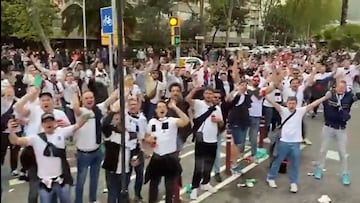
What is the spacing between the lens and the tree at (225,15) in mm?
48806

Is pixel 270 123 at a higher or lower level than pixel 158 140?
lower

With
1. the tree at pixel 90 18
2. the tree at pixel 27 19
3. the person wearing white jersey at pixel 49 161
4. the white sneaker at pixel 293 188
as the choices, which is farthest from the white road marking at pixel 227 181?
the tree at pixel 90 18

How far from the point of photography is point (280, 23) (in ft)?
243

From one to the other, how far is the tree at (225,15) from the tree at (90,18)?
10.9m

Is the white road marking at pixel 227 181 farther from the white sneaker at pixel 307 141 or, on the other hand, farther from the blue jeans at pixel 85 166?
the white sneaker at pixel 307 141

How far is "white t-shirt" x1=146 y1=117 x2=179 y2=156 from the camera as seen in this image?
19.4 ft

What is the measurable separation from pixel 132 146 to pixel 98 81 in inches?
246

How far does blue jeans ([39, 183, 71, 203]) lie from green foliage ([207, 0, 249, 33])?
42.7 m

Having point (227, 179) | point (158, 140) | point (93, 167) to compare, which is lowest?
point (227, 179)

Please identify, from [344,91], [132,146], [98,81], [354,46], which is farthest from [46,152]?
[354,46]

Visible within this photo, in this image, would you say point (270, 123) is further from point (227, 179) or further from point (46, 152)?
point (46, 152)

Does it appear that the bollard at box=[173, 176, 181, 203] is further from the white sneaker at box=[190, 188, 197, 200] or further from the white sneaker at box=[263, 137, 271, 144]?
the white sneaker at box=[263, 137, 271, 144]

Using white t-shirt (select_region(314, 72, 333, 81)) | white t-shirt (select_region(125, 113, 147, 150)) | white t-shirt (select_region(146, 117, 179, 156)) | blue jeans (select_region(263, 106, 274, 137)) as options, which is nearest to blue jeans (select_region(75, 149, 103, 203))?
white t-shirt (select_region(125, 113, 147, 150))

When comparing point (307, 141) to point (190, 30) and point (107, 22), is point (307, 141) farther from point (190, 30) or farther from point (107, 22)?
point (190, 30)
